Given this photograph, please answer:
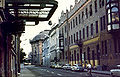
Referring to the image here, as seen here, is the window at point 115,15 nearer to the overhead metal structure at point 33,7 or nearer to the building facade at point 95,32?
the building facade at point 95,32

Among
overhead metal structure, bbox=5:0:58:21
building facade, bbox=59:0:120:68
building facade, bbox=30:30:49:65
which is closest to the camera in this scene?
overhead metal structure, bbox=5:0:58:21

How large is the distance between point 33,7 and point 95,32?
1469 inches

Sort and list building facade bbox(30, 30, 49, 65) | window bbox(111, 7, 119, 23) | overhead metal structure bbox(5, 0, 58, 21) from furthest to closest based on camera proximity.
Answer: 1. building facade bbox(30, 30, 49, 65)
2. window bbox(111, 7, 119, 23)
3. overhead metal structure bbox(5, 0, 58, 21)

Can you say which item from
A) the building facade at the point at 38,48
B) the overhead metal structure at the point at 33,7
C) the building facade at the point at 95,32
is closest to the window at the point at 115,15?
the building facade at the point at 95,32

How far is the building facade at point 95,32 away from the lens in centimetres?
4034

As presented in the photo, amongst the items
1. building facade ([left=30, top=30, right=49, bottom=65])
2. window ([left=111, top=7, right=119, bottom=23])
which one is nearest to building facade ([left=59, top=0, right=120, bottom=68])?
window ([left=111, top=7, right=119, bottom=23])

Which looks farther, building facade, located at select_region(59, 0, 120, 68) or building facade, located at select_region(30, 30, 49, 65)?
building facade, located at select_region(30, 30, 49, 65)

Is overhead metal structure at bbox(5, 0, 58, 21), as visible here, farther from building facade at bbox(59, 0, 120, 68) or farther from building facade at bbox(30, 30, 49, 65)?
building facade at bbox(30, 30, 49, 65)

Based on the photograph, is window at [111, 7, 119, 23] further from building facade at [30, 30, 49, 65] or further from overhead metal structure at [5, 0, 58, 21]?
building facade at [30, 30, 49, 65]

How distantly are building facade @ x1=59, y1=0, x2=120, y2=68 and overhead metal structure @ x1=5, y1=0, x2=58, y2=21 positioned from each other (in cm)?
2583

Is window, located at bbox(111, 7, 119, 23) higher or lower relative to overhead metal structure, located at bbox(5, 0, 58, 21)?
higher

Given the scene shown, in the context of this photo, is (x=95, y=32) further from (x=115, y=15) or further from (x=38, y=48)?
(x=38, y=48)

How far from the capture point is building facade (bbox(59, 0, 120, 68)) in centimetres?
4034

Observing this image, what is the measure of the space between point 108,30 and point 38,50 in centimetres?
12217
